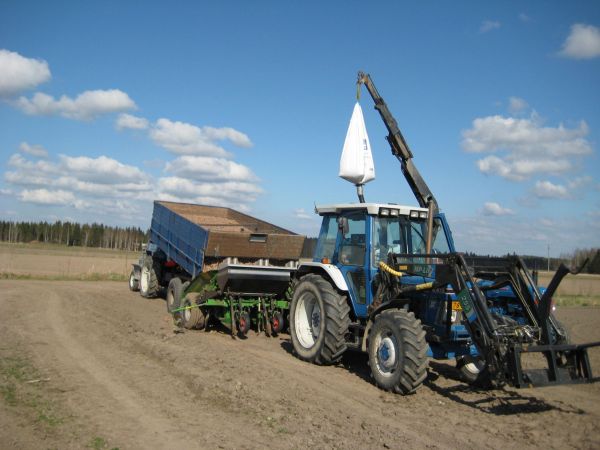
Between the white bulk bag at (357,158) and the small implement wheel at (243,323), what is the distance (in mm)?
3108

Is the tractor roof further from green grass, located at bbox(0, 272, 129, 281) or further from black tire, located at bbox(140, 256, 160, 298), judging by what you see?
green grass, located at bbox(0, 272, 129, 281)

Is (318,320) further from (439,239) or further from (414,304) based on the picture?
(439,239)

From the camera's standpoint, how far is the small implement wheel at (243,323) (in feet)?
31.4

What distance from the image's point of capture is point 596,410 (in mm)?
5750

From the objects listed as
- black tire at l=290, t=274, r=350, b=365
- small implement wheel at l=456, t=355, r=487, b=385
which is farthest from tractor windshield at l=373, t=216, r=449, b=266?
small implement wheel at l=456, t=355, r=487, b=385

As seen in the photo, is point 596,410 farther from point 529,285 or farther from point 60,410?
point 60,410

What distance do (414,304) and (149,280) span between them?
9.81 m

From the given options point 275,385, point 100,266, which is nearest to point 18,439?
point 275,385

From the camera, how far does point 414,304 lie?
6.89 metres

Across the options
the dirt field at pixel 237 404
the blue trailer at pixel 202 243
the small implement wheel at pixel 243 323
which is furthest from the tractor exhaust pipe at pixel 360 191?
the blue trailer at pixel 202 243

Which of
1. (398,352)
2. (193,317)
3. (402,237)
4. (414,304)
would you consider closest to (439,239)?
(402,237)

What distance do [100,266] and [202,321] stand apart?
19.2 meters

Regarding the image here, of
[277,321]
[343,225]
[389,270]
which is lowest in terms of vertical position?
[277,321]

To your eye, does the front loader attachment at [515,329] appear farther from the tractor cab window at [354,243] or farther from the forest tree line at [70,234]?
the forest tree line at [70,234]
